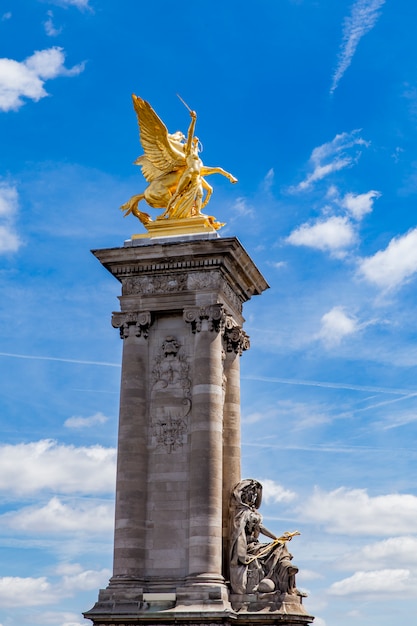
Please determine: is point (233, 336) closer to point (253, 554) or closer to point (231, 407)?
point (231, 407)

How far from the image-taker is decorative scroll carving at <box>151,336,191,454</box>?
2648 centimetres

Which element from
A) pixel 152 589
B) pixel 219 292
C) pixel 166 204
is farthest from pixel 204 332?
pixel 152 589

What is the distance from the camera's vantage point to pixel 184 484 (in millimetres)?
26000

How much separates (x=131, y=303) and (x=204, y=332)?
2.50m

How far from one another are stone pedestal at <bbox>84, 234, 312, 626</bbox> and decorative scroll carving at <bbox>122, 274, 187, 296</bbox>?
0.03 meters

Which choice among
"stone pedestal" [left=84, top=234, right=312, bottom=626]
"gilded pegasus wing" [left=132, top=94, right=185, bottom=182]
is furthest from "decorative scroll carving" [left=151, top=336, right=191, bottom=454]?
"gilded pegasus wing" [left=132, top=94, right=185, bottom=182]

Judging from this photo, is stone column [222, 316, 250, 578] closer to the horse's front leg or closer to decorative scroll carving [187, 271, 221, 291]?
decorative scroll carving [187, 271, 221, 291]

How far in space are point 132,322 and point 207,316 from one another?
2.27 m

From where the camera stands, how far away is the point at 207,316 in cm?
2684

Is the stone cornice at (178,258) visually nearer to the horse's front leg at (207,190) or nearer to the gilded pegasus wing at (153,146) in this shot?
the horse's front leg at (207,190)

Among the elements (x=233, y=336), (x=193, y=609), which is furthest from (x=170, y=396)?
(x=193, y=609)

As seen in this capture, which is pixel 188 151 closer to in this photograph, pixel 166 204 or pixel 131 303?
pixel 166 204

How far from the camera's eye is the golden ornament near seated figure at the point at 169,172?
29234 mm

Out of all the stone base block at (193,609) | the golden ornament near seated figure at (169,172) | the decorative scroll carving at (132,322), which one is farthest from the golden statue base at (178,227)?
the stone base block at (193,609)
